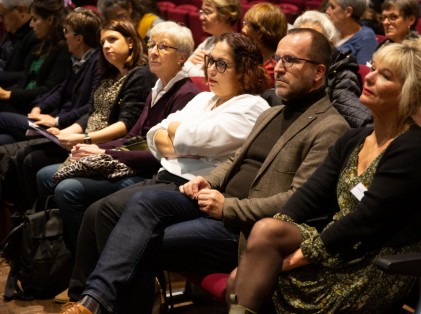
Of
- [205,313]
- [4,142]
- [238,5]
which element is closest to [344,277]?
[205,313]

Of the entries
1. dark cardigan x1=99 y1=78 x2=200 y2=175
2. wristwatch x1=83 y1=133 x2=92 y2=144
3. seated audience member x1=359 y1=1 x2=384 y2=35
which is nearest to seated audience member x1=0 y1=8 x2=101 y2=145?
wristwatch x1=83 y1=133 x2=92 y2=144

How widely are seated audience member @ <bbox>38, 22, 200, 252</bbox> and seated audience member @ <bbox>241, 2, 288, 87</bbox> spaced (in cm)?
32

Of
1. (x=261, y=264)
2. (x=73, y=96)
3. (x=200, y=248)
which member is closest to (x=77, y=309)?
(x=200, y=248)

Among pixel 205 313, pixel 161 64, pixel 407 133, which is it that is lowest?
pixel 205 313

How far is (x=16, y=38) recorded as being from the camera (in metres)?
5.63

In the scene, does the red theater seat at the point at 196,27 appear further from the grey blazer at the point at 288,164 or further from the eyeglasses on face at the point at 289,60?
the grey blazer at the point at 288,164

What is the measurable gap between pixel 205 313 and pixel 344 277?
1.27 m

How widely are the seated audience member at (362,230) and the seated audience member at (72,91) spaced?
2169mm

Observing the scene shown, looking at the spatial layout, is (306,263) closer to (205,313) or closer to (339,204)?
(339,204)

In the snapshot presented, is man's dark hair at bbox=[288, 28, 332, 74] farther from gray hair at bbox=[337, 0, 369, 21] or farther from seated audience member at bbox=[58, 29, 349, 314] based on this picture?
gray hair at bbox=[337, 0, 369, 21]

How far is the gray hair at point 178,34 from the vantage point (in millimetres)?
3883

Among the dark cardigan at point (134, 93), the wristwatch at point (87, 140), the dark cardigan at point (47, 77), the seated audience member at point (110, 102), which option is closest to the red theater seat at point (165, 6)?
the dark cardigan at point (47, 77)

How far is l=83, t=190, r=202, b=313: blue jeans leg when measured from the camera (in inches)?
118

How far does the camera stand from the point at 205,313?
3.65 meters
